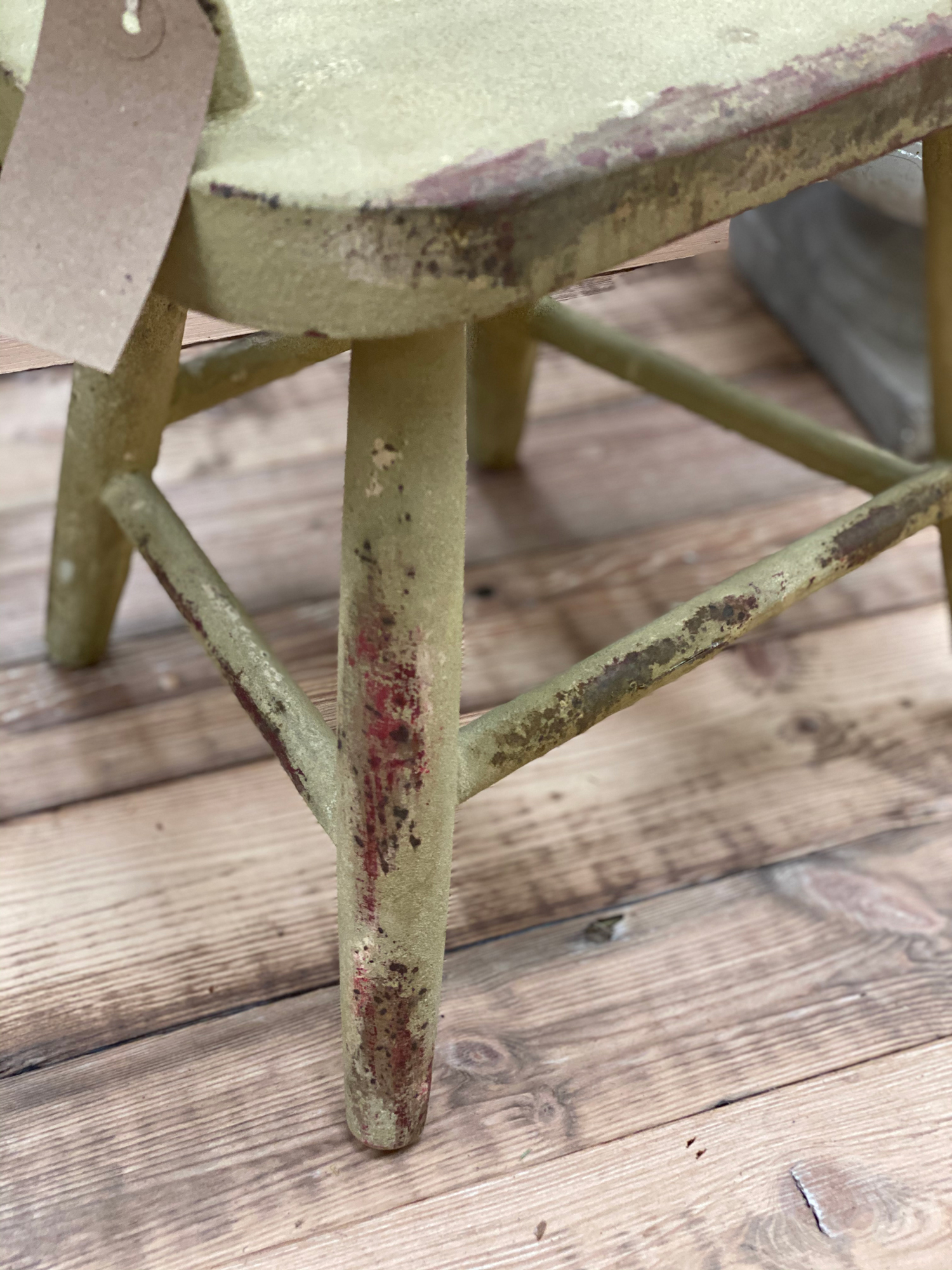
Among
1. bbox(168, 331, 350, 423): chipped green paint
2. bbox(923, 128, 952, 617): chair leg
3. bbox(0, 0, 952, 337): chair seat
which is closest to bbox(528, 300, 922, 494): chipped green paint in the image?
bbox(923, 128, 952, 617): chair leg

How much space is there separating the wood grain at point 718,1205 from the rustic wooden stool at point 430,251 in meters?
0.05

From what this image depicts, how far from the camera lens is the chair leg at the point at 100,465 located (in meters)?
0.64

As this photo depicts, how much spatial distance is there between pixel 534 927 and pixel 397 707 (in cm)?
25

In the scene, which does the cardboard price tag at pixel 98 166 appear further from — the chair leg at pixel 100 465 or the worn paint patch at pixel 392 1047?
the worn paint patch at pixel 392 1047

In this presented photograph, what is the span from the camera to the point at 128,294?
37 cm

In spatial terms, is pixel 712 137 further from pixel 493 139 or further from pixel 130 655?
pixel 130 655

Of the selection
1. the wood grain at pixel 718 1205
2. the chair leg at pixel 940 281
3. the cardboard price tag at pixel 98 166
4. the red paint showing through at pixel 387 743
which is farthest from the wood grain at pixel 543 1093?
the cardboard price tag at pixel 98 166

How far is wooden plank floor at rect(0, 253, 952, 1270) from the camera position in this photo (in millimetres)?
552

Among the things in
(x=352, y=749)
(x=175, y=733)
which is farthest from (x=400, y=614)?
(x=175, y=733)

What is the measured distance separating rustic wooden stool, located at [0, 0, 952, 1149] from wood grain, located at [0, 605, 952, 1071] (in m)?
0.14

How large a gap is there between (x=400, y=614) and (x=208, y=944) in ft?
0.97

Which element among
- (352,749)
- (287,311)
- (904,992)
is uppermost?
(287,311)

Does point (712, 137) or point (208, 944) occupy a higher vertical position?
point (712, 137)

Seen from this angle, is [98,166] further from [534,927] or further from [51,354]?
[534,927]
